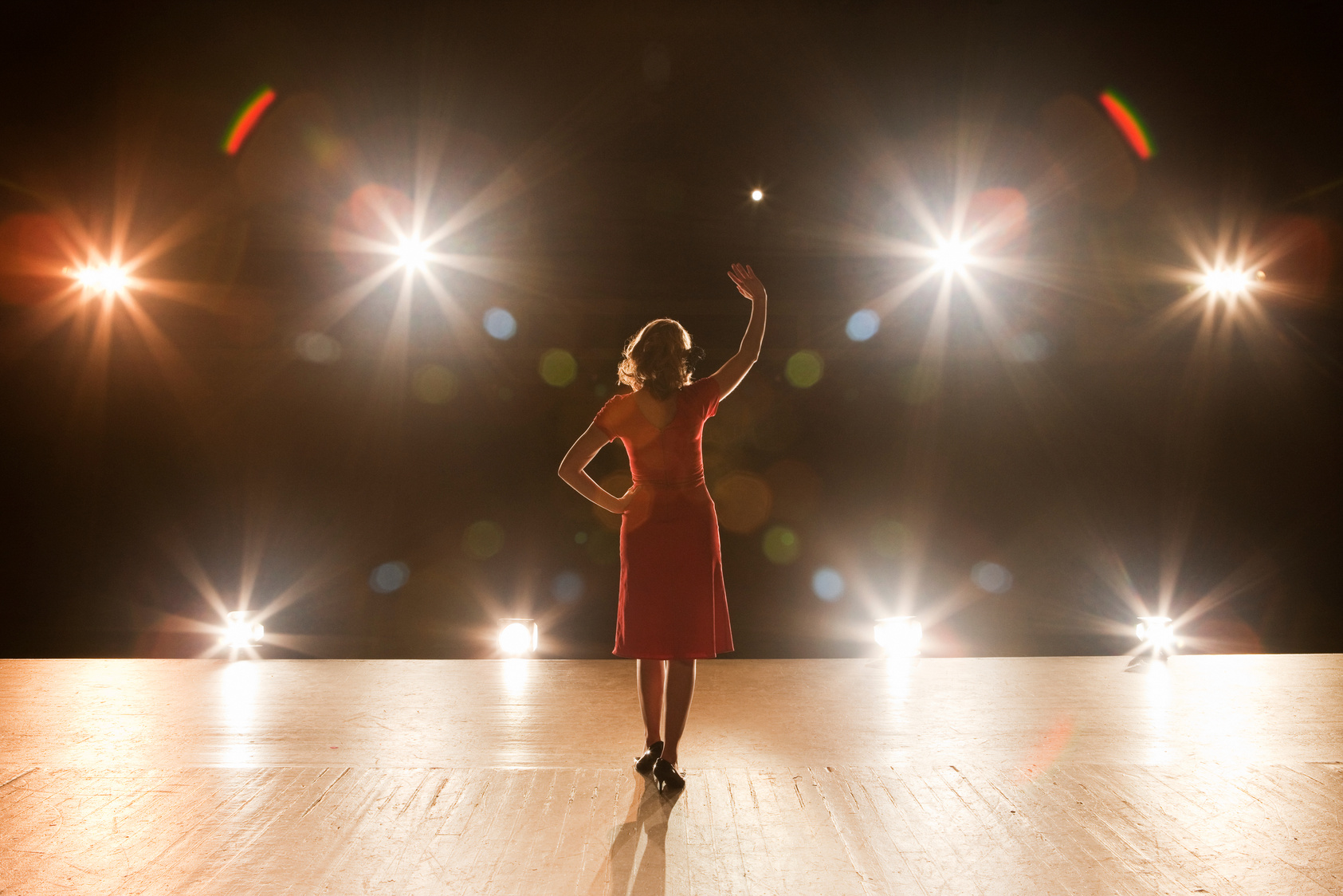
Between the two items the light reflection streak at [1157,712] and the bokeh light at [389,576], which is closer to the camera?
the light reflection streak at [1157,712]

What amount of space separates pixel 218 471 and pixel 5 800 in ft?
13.1

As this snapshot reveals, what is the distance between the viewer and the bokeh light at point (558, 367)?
18.4 ft

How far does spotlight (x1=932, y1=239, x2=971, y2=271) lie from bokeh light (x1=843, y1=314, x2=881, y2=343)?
49 centimetres

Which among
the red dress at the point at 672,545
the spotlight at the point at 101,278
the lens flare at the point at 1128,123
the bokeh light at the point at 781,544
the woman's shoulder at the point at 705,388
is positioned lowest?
the red dress at the point at 672,545

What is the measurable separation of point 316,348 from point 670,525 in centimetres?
420

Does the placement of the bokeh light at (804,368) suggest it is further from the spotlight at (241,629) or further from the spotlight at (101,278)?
the spotlight at (101,278)

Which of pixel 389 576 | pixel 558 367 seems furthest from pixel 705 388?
pixel 389 576

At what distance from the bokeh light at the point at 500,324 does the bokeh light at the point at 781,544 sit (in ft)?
6.97

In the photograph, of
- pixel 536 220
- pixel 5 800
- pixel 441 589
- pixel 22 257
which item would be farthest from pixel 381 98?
pixel 5 800

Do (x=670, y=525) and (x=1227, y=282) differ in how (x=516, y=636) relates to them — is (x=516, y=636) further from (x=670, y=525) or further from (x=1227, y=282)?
(x=1227, y=282)

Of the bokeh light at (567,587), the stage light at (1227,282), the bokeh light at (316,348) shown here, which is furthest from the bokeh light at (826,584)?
the bokeh light at (316,348)

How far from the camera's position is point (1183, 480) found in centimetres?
582

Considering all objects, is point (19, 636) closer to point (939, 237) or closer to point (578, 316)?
point (578, 316)

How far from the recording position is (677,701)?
2.22 m
